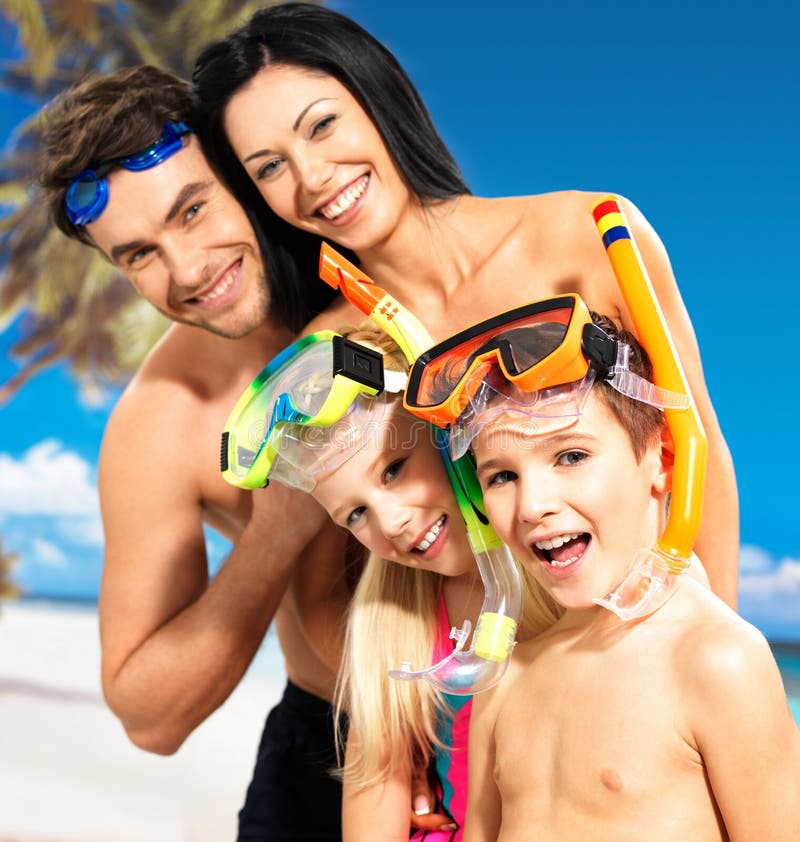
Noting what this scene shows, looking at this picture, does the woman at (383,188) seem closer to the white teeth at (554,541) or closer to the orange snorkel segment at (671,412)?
the orange snorkel segment at (671,412)

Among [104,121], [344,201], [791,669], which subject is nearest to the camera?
[344,201]

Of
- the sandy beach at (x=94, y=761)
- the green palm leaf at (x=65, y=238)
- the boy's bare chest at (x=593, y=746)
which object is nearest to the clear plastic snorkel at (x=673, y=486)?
the boy's bare chest at (x=593, y=746)

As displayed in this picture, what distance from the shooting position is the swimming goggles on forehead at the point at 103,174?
238 centimetres

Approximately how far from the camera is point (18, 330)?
35.3 ft

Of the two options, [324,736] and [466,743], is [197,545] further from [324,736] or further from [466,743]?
[466,743]

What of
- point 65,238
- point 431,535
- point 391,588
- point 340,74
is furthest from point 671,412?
point 65,238

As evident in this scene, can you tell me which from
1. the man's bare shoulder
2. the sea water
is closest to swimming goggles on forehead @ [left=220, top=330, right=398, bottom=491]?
the man's bare shoulder

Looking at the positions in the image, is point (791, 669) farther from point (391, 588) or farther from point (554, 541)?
point (554, 541)

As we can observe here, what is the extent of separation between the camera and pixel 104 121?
7.82 feet

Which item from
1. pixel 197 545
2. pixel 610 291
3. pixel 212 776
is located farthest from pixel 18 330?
pixel 610 291

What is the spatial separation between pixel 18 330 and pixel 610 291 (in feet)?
31.6

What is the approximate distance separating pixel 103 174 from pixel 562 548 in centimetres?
137

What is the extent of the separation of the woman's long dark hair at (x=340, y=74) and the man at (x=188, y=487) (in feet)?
0.50

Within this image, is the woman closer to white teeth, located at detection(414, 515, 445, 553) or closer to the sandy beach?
white teeth, located at detection(414, 515, 445, 553)
